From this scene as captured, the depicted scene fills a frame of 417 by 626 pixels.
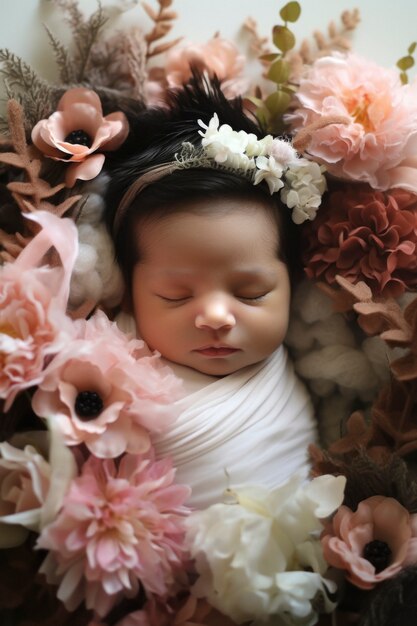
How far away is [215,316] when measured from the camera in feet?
3.13

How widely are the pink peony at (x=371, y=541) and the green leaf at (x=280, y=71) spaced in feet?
2.35

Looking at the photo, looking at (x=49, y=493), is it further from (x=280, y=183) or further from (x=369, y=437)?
(x=280, y=183)

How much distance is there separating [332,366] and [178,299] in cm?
26

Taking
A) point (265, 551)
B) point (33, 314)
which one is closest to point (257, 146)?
point (33, 314)

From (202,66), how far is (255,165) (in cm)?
29

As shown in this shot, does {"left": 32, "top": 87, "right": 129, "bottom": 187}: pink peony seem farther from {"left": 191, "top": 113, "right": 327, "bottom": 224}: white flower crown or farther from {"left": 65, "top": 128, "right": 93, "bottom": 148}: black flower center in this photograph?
{"left": 191, "top": 113, "right": 327, "bottom": 224}: white flower crown

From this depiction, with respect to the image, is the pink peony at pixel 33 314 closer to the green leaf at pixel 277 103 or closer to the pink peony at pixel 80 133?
the pink peony at pixel 80 133

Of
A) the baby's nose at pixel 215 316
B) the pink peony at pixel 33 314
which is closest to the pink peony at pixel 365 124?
the baby's nose at pixel 215 316

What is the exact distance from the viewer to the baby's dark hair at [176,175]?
100 cm

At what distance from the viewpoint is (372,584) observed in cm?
81

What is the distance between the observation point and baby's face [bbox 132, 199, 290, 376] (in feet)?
3.20

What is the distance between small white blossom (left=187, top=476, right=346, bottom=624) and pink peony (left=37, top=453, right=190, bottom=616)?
1.5 inches

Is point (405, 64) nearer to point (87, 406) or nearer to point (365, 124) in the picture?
point (365, 124)

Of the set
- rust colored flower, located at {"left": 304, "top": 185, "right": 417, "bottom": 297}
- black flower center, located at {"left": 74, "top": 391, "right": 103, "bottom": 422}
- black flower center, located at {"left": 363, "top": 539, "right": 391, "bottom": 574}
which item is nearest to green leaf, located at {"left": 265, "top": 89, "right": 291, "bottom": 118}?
rust colored flower, located at {"left": 304, "top": 185, "right": 417, "bottom": 297}
